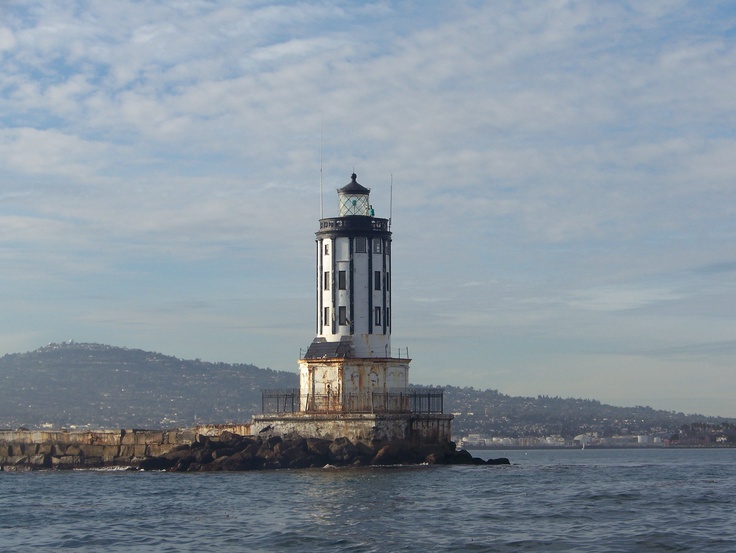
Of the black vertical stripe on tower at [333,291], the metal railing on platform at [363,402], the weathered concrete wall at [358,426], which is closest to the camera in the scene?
the weathered concrete wall at [358,426]

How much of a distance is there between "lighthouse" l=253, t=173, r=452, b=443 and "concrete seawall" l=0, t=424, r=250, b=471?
3.63 meters

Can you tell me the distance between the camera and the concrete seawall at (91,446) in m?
60.2

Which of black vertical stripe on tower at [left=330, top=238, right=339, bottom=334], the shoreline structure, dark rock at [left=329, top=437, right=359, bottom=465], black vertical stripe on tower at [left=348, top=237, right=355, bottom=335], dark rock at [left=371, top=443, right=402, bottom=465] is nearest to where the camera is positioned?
dark rock at [left=329, top=437, right=359, bottom=465]

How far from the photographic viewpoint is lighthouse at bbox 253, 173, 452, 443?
189ft

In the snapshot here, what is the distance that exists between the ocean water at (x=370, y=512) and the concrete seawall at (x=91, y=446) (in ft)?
16.3

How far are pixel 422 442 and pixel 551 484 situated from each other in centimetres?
967

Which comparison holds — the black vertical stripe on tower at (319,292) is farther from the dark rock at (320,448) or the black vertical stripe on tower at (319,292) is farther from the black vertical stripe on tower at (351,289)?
the dark rock at (320,448)

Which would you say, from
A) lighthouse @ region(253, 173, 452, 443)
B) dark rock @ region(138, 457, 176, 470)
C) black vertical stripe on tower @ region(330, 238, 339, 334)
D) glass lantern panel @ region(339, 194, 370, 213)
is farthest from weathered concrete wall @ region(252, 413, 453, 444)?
glass lantern panel @ region(339, 194, 370, 213)

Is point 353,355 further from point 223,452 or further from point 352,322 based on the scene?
point 223,452

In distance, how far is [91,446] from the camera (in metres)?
61.5

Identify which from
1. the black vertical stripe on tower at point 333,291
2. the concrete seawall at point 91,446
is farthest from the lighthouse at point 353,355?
the concrete seawall at point 91,446

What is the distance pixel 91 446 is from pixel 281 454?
36.8ft

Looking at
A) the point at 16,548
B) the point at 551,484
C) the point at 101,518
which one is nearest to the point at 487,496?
the point at 551,484

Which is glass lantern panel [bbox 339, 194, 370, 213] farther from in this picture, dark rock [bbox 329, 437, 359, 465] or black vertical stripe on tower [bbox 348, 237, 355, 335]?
dark rock [bbox 329, 437, 359, 465]
